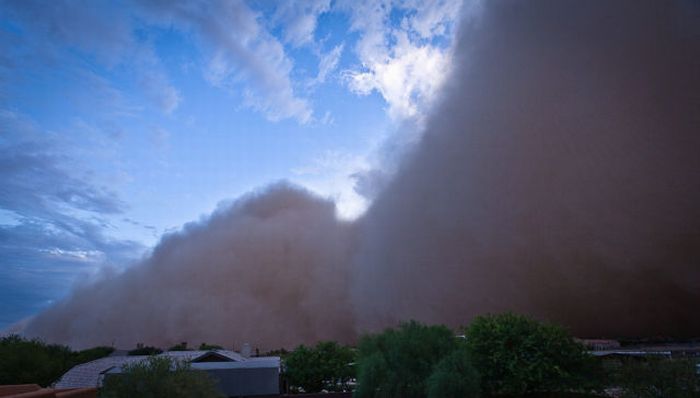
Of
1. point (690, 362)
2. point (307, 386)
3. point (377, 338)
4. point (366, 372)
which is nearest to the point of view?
point (690, 362)

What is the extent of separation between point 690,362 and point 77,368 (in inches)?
2177

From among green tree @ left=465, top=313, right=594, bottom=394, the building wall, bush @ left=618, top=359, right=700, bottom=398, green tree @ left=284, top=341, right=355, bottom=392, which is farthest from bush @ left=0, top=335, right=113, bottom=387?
bush @ left=618, top=359, right=700, bottom=398

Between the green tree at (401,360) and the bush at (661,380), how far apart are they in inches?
440

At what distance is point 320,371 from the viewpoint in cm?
4984

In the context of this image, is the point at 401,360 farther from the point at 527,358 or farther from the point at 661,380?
the point at 661,380

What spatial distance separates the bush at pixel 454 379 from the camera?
30141 mm

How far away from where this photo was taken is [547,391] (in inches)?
1436

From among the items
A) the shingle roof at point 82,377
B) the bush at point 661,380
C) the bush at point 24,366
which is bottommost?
the bush at point 661,380

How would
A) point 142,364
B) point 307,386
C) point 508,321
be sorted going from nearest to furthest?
point 142,364, point 508,321, point 307,386

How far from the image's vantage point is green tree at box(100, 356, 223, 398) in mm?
22969

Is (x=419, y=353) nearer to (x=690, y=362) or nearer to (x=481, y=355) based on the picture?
(x=481, y=355)

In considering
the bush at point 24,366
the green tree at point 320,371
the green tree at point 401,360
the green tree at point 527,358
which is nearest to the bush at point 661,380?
the green tree at point 527,358

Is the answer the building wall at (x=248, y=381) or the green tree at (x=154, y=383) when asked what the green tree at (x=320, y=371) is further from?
the green tree at (x=154, y=383)

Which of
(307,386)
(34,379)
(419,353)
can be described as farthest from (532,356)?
(34,379)
